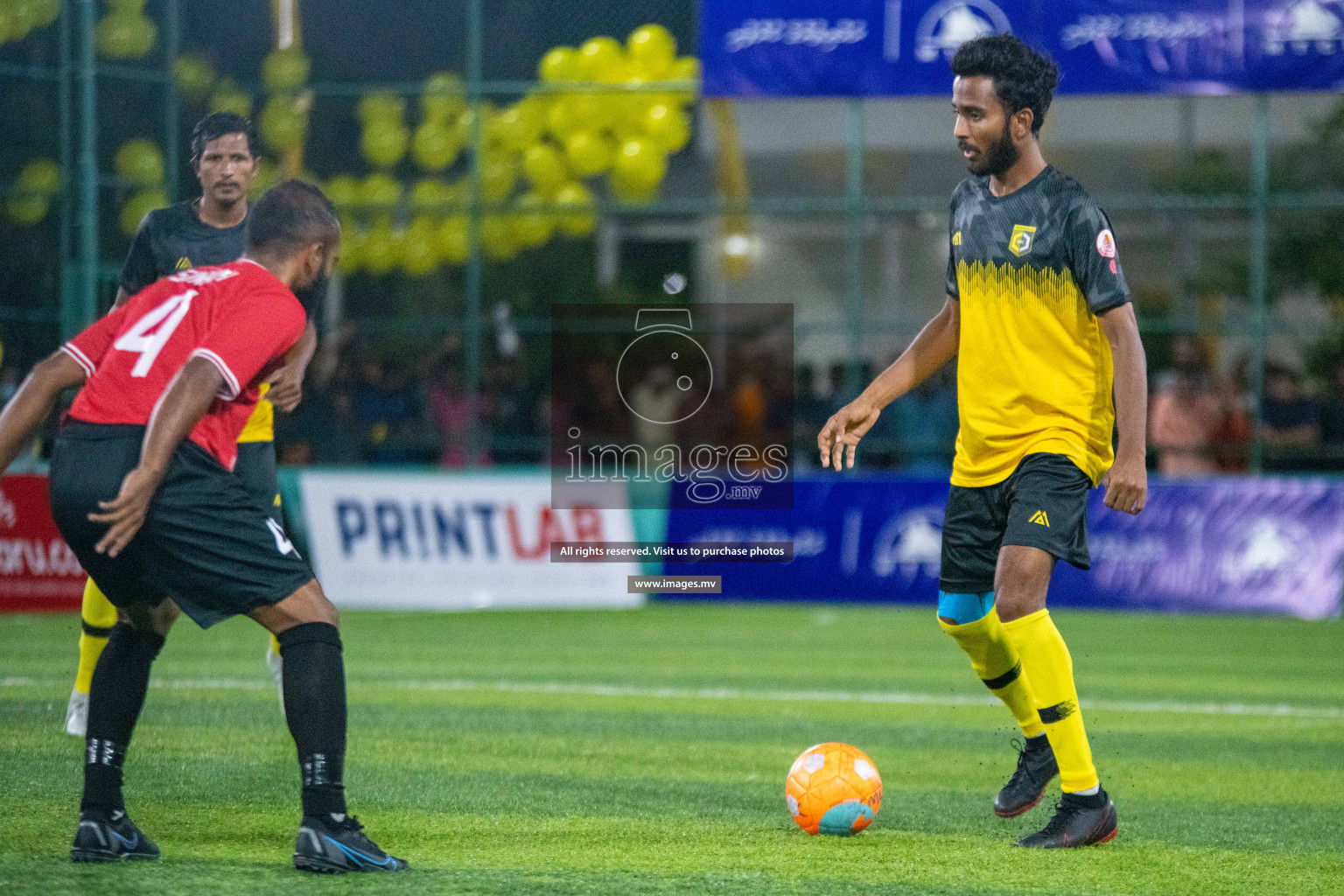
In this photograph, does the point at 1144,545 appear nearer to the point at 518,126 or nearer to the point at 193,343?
the point at 518,126

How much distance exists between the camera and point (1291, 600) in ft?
45.6

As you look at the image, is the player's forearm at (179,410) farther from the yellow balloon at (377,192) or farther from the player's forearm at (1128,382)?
the yellow balloon at (377,192)

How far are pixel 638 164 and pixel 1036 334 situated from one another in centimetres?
1105

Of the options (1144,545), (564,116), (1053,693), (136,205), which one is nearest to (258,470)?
(1053,693)

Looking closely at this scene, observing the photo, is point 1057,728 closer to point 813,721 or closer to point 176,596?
point 176,596

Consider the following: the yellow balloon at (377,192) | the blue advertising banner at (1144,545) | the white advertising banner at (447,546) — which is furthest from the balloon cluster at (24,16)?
the blue advertising banner at (1144,545)

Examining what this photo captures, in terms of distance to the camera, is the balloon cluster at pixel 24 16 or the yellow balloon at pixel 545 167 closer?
the balloon cluster at pixel 24 16

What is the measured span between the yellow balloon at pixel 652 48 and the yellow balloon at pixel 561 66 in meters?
0.53

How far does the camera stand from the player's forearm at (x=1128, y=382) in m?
4.96

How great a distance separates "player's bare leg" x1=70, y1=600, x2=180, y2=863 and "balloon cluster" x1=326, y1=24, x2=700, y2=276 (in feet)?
37.8

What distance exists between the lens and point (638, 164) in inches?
628

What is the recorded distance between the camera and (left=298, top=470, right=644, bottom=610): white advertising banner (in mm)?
14000

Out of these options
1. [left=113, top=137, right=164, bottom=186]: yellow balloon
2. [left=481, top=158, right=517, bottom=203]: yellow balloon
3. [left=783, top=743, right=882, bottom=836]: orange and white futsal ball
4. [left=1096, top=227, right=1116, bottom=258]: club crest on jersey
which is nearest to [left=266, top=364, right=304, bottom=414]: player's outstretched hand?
[left=783, top=743, right=882, bottom=836]: orange and white futsal ball

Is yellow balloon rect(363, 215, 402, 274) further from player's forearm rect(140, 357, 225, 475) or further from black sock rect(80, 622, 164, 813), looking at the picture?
player's forearm rect(140, 357, 225, 475)
